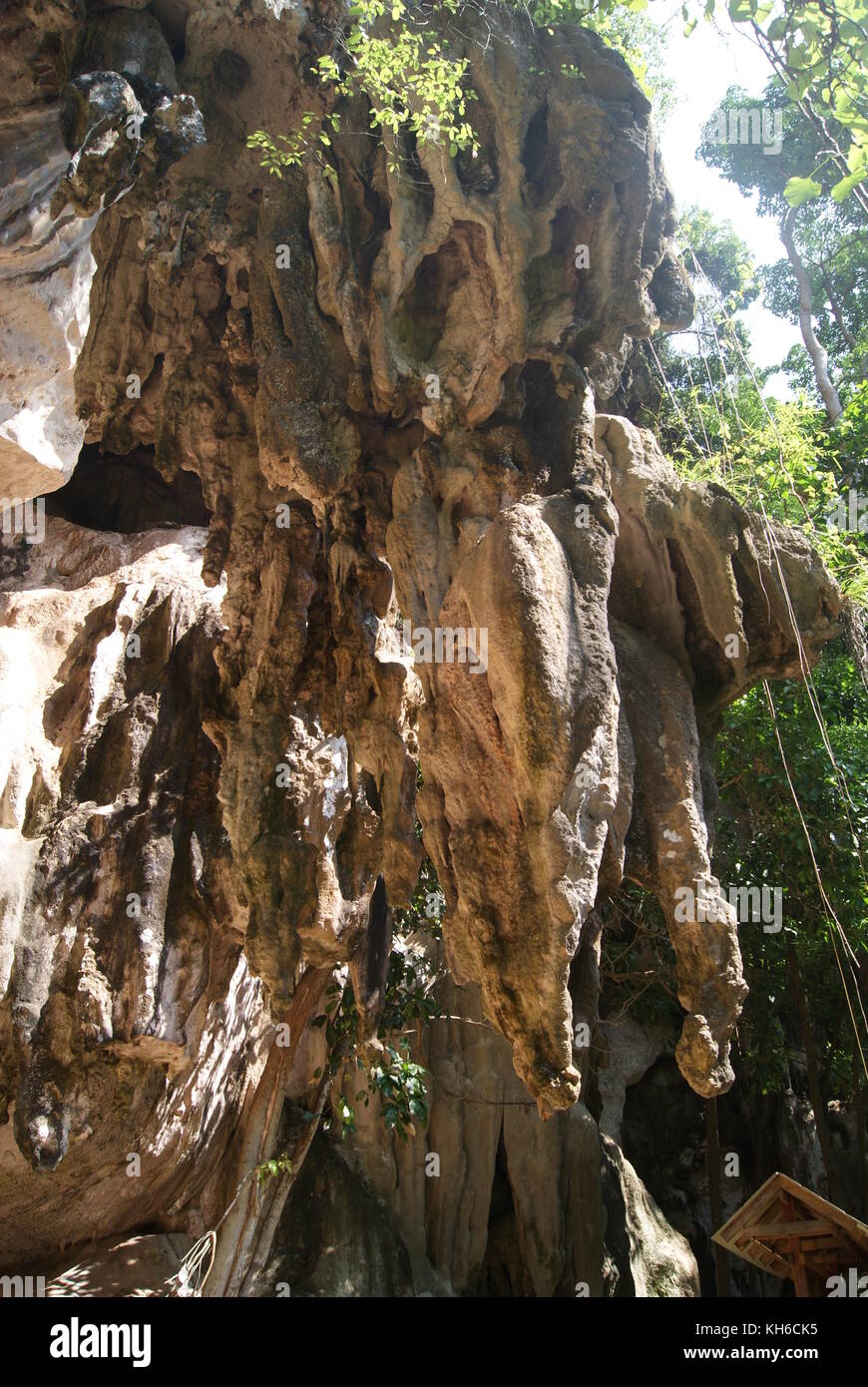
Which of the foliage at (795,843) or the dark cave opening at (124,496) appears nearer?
the foliage at (795,843)

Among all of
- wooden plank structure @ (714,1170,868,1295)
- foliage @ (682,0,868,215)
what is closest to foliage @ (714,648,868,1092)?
wooden plank structure @ (714,1170,868,1295)

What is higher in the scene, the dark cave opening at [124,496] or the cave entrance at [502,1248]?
the dark cave opening at [124,496]

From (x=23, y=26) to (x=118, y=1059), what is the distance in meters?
5.97

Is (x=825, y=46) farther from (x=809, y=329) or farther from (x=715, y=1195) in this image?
(x=809, y=329)

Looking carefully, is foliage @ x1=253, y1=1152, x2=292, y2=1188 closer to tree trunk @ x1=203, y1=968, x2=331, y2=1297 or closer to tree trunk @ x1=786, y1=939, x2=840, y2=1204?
tree trunk @ x1=203, y1=968, x2=331, y2=1297

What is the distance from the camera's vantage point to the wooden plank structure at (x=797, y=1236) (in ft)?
18.9

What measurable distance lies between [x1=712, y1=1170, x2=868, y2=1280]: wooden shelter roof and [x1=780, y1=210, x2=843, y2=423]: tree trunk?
891 centimetres

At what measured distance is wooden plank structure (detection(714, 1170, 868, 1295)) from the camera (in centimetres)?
577

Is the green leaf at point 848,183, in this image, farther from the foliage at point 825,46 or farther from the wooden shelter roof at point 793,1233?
the wooden shelter roof at point 793,1233

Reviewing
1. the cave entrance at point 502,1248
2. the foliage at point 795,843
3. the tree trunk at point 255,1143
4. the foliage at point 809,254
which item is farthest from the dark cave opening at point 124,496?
the foliage at point 809,254

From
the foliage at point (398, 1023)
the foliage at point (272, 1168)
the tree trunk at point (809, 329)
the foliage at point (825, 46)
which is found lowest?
the foliage at point (272, 1168)

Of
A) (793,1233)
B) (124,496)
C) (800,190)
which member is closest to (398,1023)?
(793,1233)

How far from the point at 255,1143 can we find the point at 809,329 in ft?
37.9

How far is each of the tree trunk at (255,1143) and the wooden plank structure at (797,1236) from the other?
3.39m
